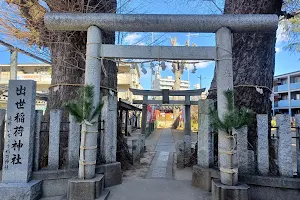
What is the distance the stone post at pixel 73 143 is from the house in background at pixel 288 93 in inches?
1589

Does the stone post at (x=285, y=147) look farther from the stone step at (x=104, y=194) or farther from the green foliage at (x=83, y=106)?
the green foliage at (x=83, y=106)

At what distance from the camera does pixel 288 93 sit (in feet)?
125

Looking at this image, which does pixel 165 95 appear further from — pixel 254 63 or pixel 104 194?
pixel 104 194

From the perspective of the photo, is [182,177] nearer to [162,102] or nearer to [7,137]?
[7,137]

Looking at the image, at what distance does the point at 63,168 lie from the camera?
464 cm

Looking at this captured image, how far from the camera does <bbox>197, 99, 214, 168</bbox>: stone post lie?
Answer: 473 centimetres

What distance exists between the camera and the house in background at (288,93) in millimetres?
36562

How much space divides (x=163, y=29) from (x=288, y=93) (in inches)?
1637

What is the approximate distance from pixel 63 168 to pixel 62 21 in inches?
122

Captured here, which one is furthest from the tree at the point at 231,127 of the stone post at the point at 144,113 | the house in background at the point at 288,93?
the house in background at the point at 288,93

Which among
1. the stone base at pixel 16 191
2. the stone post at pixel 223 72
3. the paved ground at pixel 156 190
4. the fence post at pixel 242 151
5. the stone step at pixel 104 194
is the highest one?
the stone post at pixel 223 72

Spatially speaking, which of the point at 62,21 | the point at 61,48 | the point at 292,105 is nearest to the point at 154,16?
the point at 62,21

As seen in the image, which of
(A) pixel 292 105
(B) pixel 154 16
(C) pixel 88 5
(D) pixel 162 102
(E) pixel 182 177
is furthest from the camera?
(A) pixel 292 105

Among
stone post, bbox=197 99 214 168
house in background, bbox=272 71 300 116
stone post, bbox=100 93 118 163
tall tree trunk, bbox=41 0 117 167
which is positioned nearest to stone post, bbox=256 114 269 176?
stone post, bbox=197 99 214 168
